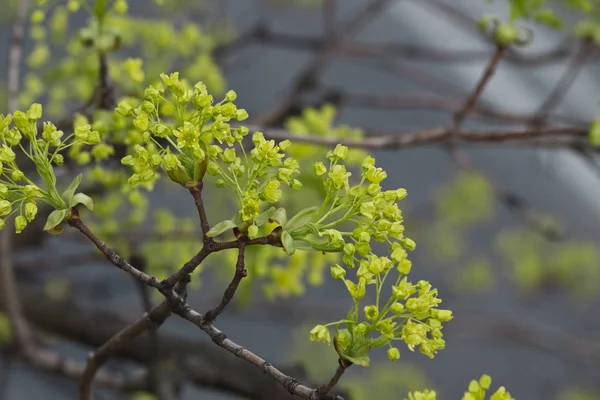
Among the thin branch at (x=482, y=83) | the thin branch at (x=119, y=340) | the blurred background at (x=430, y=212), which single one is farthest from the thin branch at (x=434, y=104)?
the thin branch at (x=119, y=340)

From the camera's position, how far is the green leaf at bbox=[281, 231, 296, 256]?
13.0 inches

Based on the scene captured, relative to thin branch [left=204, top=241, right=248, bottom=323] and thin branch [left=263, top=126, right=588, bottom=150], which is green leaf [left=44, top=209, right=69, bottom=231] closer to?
thin branch [left=204, top=241, right=248, bottom=323]

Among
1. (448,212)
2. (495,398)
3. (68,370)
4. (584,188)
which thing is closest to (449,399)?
(448,212)

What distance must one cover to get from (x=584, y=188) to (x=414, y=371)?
712 millimetres

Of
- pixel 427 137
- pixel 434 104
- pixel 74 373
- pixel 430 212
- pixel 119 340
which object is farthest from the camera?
pixel 430 212

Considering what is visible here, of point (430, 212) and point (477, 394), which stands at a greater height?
point (430, 212)

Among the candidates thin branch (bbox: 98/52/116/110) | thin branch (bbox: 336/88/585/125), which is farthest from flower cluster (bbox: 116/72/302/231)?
thin branch (bbox: 336/88/585/125)

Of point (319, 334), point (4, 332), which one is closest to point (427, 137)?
point (319, 334)

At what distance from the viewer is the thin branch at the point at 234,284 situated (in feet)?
1.08

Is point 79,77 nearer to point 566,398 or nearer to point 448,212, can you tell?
point 448,212

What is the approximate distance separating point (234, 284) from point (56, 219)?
9 cm

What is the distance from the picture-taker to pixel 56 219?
1.12ft

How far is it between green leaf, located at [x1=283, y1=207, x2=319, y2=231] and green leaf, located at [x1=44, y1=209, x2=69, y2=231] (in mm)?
107

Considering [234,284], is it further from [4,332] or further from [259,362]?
[4,332]
